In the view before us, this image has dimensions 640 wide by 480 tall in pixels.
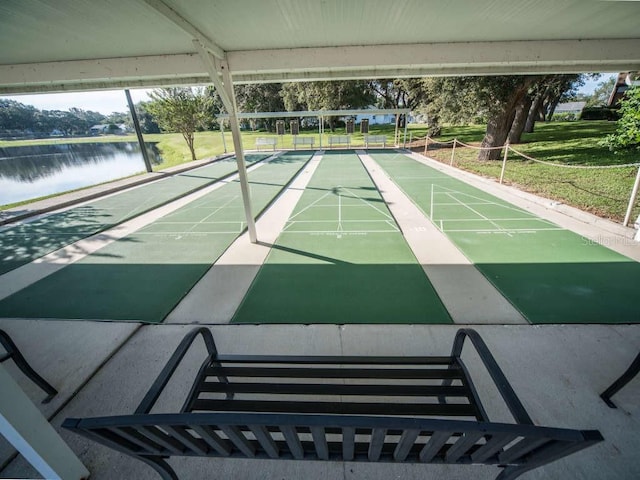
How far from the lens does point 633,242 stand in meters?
5.54

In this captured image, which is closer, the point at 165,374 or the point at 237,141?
the point at 165,374

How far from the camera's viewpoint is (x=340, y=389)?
203cm

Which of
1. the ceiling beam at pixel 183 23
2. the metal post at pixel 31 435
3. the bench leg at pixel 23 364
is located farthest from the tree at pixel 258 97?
the metal post at pixel 31 435

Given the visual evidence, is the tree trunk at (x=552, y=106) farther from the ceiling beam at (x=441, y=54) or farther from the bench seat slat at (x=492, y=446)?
the bench seat slat at (x=492, y=446)

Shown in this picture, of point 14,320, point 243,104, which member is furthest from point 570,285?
point 243,104

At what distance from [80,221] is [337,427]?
33.5 ft

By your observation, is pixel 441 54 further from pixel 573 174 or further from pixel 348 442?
pixel 573 174

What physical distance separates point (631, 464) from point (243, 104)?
51.0m

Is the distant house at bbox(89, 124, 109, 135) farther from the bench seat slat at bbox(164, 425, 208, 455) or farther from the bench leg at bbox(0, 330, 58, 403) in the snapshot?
the bench seat slat at bbox(164, 425, 208, 455)

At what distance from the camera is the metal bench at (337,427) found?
4.02ft

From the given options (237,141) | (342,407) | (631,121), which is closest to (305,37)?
(237,141)

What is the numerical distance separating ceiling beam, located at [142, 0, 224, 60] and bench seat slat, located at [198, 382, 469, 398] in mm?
3788

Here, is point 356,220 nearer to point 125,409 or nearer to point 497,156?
point 125,409

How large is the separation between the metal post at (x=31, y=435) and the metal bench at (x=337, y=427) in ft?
2.14
